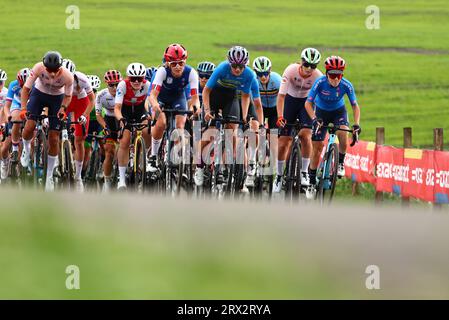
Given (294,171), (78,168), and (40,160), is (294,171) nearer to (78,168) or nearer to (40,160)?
(40,160)

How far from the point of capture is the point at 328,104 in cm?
1470

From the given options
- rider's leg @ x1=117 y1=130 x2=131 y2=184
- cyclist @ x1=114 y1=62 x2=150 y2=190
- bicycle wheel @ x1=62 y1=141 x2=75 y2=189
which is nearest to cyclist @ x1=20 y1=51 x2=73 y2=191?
bicycle wheel @ x1=62 y1=141 x2=75 y2=189

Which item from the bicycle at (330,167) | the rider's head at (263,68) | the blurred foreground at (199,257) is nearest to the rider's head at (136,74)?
the rider's head at (263,68)

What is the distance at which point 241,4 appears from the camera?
95312 mm

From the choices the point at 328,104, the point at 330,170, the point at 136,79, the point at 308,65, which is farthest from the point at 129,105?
the point at 330,170

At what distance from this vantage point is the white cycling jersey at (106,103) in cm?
1748

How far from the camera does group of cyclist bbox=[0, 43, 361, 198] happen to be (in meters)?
14.3

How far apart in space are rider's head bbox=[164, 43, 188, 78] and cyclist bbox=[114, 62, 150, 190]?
683 mm

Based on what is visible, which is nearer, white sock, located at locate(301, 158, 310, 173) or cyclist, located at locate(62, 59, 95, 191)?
white sock, located at locate(301, 158, 310, 173)

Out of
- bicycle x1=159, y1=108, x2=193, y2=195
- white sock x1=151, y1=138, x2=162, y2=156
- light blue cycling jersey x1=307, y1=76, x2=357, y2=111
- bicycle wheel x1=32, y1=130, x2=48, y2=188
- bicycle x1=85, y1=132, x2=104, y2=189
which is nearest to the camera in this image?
bicycle x1=159, y1=108, x2=193, y2=195

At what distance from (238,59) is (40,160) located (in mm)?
3277

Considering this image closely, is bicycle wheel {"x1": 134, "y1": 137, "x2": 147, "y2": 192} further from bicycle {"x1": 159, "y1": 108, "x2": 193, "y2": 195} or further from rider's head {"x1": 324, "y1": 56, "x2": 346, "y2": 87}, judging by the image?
rider's head {"x1": 324, "y1": 56, "x2": 346, "y2": 87}
